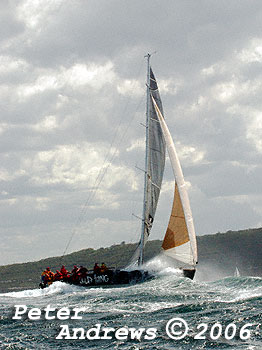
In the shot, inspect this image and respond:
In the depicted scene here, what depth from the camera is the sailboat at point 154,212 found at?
39.7 metres

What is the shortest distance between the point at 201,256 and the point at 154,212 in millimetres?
45230

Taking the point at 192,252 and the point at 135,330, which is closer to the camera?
the point at 135,330

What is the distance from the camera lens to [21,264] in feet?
372

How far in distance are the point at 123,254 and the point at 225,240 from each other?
17860 mm

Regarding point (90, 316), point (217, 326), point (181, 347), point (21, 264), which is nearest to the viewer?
point (181, 347)

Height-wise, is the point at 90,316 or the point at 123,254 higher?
the point at 123,254

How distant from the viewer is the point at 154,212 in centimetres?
4362

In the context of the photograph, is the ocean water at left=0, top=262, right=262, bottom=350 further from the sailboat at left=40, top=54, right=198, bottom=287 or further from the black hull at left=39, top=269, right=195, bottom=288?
the sailboat at left=40, top=54, right=198, bottom=287

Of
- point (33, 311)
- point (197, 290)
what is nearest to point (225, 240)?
point (197, 290)

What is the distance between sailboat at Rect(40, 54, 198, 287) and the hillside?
92.3 feet

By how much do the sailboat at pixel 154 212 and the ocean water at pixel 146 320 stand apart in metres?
3.77

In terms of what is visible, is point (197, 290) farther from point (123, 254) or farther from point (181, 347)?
point (123, 254)

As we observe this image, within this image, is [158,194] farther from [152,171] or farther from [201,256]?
[201,256]

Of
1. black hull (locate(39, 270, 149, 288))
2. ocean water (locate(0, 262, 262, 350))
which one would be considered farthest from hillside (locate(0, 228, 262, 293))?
ocean water (locate(0, 262, 262, 350))
